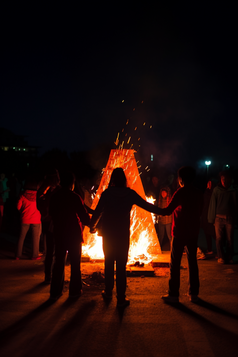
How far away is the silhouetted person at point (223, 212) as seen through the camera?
7.05 metres

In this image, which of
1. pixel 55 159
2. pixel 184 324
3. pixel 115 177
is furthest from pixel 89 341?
pixel 55 159

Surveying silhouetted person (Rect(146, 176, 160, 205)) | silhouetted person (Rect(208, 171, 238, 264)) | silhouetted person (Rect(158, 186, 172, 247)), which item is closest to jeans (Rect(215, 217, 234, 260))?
silhouetted person (Rect(208, 171, 238, 264))

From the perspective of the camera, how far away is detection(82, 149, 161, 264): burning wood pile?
692cm

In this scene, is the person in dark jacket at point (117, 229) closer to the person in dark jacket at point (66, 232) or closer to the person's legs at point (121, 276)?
the person's legs at point (121, 276)

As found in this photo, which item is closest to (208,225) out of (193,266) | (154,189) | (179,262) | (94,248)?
(154,189)

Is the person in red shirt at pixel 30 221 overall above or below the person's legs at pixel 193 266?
above

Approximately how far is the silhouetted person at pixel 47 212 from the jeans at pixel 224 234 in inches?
156

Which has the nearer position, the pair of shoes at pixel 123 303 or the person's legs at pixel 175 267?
the pair of shoes at pixel 123 303

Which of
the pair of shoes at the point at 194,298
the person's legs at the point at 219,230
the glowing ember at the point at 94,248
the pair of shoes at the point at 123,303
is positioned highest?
the person's legs at the point at 219,230

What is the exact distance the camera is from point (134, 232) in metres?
7.02

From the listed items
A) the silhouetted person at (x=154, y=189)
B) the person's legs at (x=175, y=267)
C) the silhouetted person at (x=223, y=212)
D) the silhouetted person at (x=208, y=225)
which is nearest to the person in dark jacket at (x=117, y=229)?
the person's legs at (x=175, y=267)

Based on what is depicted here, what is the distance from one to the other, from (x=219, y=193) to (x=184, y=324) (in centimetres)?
422

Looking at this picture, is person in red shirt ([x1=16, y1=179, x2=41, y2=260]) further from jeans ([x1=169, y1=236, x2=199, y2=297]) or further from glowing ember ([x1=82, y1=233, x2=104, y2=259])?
jeans ([x1=169, y1=236, x2=199, y2=297])

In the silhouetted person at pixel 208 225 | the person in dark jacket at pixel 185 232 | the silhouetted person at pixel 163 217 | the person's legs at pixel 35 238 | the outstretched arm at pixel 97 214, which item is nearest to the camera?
the person in dark jacket at pixel 185 232
